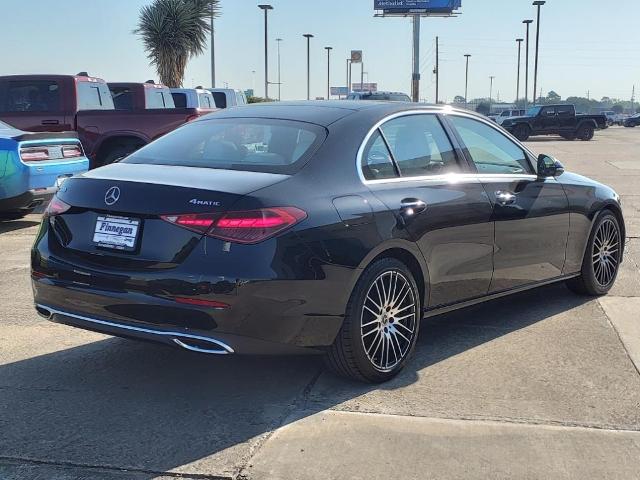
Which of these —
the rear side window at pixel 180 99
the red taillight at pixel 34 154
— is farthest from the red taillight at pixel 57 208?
the rear side window at pixel 180 99

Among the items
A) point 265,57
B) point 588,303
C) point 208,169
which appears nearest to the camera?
point 208,169

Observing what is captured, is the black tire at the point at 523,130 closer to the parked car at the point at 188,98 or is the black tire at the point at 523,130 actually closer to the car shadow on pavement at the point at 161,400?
the parked car at the point at 188,98

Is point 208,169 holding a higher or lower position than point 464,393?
higher

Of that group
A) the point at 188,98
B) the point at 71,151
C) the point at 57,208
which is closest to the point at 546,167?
the point at 57,208

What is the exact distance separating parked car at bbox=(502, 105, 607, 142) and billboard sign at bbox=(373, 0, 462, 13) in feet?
63.3

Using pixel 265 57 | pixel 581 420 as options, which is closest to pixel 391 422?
pixel 581 420

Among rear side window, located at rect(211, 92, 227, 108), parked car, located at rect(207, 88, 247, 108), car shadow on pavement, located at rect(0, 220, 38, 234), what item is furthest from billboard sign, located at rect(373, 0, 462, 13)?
car shadow on pavement, located at rect(0, 220, 38, 234)

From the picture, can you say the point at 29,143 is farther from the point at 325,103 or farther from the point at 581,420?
the point at 581,420

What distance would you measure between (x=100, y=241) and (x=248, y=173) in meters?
0.84

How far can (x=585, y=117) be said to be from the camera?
34.7 m

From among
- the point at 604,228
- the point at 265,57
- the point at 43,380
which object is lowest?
the point at 43,380

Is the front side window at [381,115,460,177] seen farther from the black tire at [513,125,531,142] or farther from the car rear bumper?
the black tire at [513,125,531,142]

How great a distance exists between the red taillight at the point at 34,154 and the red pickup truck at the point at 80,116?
3.13m

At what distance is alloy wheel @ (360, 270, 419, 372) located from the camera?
13.1 ft
